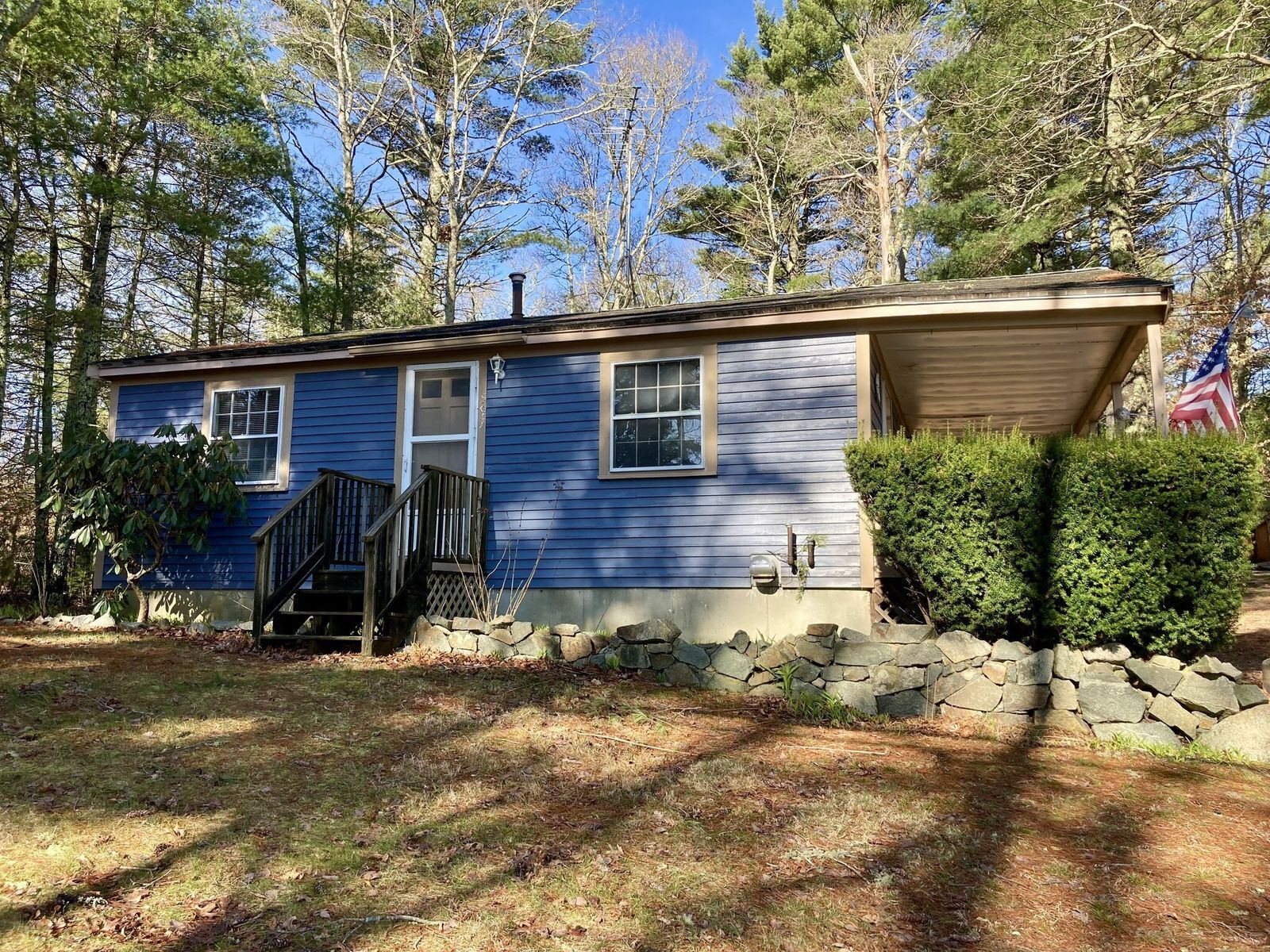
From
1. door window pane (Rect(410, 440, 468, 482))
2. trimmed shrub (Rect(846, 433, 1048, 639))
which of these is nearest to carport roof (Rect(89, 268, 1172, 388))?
door window pane (Rect(410, 440, 468, 482))

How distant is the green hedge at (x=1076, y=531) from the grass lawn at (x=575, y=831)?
0.97 meters

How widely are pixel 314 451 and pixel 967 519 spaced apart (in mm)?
7149

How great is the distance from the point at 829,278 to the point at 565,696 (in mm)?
18555

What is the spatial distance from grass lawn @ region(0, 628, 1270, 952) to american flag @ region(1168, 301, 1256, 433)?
13.8 ft

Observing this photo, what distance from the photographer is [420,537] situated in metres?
8.25

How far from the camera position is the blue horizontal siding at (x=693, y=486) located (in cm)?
799

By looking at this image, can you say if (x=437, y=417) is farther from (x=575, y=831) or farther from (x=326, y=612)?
(x=575, y=831)

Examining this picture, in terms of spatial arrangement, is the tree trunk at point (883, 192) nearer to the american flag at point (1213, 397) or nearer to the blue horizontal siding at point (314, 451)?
the american flag at point (1213, 397)

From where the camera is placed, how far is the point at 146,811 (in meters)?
3.92

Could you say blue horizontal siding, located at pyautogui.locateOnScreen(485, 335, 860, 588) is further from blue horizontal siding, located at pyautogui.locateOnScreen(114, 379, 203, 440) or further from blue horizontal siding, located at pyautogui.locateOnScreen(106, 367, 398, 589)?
blue horizontal siding, located at pyautogui.locateOnScreen(114, 379, 203, 440)

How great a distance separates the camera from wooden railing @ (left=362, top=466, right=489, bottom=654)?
7.79 meters

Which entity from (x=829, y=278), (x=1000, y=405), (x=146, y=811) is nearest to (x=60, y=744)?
(x=146, y=811)

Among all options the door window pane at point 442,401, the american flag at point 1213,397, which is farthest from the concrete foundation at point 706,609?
the american flag at point 1213,397

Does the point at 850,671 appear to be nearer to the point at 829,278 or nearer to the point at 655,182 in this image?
the point at 829,278
